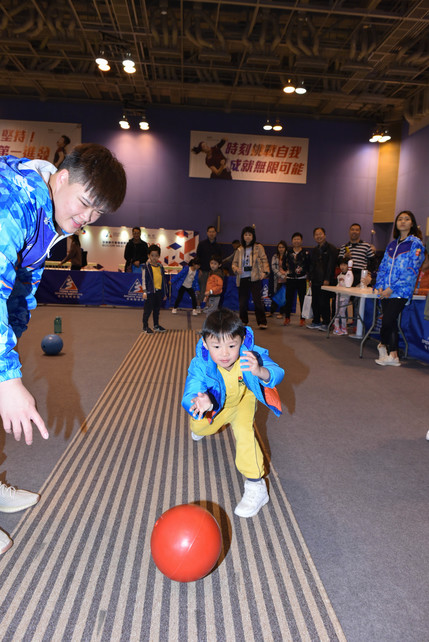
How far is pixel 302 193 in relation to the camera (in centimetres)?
1477

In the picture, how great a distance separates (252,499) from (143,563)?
64 cm

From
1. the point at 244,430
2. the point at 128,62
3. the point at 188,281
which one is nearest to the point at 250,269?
the point at 188,281

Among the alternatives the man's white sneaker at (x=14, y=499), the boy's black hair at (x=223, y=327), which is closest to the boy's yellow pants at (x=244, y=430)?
the boy's black hair at (x=223, y=327)

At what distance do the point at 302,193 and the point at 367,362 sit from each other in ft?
34.2

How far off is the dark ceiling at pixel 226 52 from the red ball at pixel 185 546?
10.5 m

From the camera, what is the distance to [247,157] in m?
14.6

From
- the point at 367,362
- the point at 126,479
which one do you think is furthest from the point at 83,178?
the point at 367,362

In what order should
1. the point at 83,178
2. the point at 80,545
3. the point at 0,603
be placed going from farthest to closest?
the point at 80,545
the point at 0,603
the point at 83,178

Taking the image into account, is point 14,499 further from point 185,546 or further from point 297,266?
point 297,266

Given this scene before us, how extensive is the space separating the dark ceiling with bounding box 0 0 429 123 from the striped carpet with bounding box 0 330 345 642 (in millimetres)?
9947

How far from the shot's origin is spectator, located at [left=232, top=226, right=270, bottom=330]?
312 inches

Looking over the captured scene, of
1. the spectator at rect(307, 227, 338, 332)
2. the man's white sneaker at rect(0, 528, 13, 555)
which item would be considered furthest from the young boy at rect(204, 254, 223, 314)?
the man's white sneaker at rect(0, 528, 13, 555)

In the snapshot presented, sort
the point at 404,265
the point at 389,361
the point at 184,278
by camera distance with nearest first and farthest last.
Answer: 1. the point at 404,265
2. the point at 389,361
3. the point at 184,278

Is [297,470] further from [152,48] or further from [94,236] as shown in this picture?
[94,236]
